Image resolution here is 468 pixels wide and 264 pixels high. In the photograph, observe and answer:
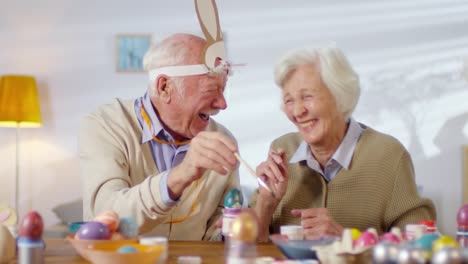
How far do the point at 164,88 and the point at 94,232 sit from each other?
92cm

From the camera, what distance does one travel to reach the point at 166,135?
207 cm

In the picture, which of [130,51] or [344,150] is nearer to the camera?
[344,150]

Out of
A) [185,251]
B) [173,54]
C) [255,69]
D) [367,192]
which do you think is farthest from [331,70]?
[255,69]

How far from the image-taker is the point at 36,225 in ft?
3.62

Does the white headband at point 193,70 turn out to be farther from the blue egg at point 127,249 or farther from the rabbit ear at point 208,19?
the blue egg at point 127,249

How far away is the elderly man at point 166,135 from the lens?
1929 mm

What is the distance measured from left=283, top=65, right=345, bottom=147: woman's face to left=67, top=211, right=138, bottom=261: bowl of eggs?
794 millimetres

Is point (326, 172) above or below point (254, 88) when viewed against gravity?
below

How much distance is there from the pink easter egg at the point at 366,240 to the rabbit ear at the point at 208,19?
3.32 ft

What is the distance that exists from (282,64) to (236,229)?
1077 mm

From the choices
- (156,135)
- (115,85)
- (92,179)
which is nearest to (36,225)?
(92,179)

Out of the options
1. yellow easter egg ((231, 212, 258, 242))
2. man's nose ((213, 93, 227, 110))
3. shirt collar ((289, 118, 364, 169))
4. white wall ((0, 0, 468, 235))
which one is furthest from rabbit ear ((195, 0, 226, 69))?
white wall ((0, 0, 468, 235))

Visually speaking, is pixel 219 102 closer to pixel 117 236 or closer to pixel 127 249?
pixel 117 236

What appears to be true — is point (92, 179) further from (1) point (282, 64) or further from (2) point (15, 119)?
(2) point (15, 119)
